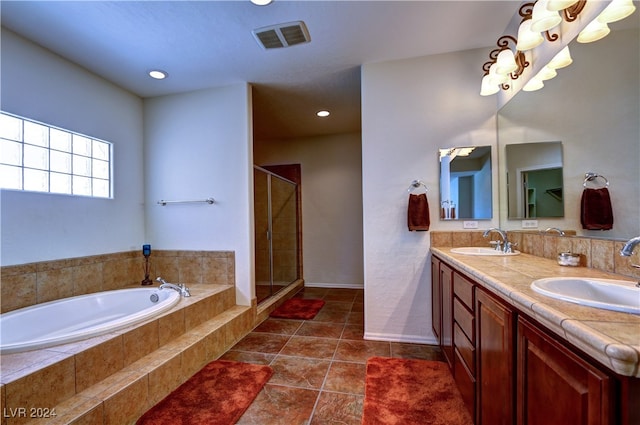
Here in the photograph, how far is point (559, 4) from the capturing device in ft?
4.55

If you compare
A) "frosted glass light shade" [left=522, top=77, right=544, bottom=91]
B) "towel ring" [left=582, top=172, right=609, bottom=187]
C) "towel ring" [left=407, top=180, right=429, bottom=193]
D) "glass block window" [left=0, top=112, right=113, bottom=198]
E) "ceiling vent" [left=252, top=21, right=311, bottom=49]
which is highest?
"ceiling vent" [left=252, top=21, right=311, bottom=49]

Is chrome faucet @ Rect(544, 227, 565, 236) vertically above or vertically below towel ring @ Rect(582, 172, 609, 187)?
below

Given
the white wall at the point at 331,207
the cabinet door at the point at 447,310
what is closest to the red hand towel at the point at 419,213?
the cabinet door at the point at 447,310

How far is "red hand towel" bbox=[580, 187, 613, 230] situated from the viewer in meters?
1.30

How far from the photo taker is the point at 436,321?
2.23 meters

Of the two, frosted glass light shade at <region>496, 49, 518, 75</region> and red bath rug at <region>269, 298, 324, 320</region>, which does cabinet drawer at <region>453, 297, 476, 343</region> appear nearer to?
frosted glass light shade at <region>496, 49, 518, 75</region>

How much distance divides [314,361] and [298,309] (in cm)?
124

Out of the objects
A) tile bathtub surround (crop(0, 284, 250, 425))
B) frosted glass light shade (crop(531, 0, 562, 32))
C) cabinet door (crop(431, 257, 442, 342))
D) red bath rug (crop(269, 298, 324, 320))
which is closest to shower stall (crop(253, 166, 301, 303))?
red bath rug (crop(269, 298, 324, 320))

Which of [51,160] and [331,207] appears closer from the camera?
[51,160]

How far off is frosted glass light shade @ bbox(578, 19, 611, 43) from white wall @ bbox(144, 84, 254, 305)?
255cm

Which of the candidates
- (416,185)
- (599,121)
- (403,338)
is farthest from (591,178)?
(403,338)

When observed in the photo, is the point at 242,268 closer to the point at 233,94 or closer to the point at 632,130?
the point at 233,94

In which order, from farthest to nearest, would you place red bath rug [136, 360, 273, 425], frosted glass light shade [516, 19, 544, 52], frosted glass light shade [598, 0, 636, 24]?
1. frosted glass light shade [516, 19, 544, 52]
2. red bath rug [136, 360, 273, 425]
3. frosted glass light shade [598, 0, 636, 24]

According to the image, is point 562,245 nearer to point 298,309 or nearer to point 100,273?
point 298,309
